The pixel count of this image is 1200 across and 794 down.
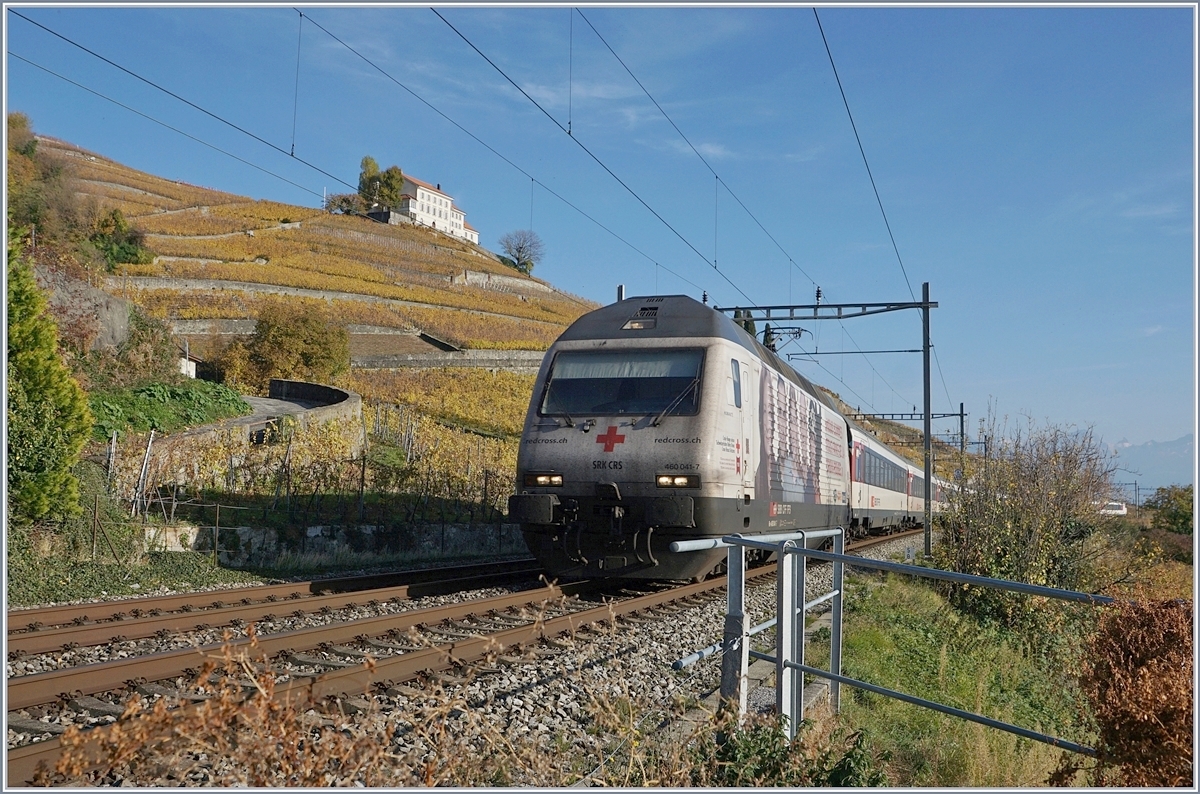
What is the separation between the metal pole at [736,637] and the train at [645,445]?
5549 millimetres

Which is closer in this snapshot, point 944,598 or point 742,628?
point 742,628

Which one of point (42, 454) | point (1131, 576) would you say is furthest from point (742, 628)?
point (1131, 576)

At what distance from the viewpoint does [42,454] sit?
13.0 metres

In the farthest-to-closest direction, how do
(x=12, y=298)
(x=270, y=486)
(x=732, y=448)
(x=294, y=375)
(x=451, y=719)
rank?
(x=294, y=375), (x=270, y=486), (x=12, y=298), (x=732, y=448), (x=451, y=719)

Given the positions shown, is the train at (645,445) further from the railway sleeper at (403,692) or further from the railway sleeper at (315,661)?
the railway sleeper at (403,692)

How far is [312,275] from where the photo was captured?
2653 inches

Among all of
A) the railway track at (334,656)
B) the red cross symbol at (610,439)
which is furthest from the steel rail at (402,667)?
the red cross symbol at (610,439)

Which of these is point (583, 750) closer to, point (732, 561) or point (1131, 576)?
point (732, 561)

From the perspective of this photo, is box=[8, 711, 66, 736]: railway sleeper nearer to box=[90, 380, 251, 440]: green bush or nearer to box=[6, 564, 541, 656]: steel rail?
box=[6, 564, 541, 656]: steel rail

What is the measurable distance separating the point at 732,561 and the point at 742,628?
395mm

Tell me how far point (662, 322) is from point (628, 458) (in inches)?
84.5

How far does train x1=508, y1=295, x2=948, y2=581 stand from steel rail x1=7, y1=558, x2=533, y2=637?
9.48 feet

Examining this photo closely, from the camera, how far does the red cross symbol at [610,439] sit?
39.0 feet

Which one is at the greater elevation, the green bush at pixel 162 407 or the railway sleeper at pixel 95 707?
the green bush at pixel 162 407
